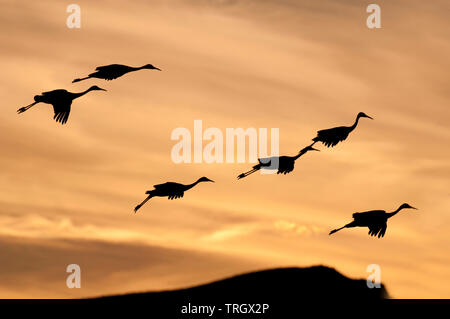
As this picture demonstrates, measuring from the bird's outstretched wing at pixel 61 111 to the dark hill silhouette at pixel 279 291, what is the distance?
2358cm

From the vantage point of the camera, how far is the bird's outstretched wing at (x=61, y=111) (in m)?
38.2

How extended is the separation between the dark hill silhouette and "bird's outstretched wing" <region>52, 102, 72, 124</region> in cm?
2358

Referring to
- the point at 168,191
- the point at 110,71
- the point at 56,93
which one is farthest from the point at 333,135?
the point at 56,93

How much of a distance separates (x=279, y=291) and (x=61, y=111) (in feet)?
123

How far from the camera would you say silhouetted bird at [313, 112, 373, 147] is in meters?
39.8

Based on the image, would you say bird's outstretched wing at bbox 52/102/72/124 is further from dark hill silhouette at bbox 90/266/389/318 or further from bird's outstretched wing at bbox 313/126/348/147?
dark hill silhouette at bbox 90/266/389/318

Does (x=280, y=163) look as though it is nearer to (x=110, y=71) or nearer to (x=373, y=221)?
(x=373, y=221)

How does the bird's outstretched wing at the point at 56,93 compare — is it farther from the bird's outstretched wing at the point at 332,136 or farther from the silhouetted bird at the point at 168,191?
the bird's outstretched wing at the point at 332,136

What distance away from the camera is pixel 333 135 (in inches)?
1581

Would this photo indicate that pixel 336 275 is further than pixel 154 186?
Yes
